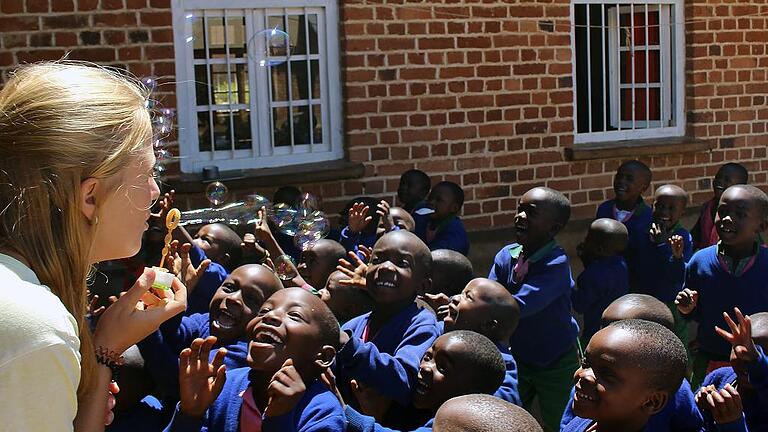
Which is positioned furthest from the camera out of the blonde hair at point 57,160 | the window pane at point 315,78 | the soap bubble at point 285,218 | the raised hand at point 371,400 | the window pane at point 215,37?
the window pane at point 315,78

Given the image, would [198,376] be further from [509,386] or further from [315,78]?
[315,78]

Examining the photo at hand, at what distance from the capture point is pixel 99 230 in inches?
65.3

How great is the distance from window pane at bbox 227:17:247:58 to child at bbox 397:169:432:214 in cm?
145

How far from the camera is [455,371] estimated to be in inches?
131

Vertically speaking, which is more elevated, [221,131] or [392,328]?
[221,131]

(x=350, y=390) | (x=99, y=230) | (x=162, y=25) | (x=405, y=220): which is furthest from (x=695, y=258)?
(x=99, y=230)

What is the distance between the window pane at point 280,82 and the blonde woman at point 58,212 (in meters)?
5.21

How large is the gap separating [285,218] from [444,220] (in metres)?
1.09

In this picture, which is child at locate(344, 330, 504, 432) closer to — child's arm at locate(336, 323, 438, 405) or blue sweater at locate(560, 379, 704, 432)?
child's arm at locate(336, 323, 438, 405)

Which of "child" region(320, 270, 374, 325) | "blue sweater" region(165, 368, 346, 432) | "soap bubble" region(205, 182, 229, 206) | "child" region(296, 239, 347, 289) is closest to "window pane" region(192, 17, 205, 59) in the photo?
"soap bubble" region(205, 182, 229, 206)

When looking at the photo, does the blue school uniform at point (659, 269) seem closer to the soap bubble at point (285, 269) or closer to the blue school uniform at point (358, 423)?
the soap bubble at point (285, 269)

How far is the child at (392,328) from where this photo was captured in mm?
3459

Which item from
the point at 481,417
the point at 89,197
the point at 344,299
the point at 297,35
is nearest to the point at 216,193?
the point at 297,35

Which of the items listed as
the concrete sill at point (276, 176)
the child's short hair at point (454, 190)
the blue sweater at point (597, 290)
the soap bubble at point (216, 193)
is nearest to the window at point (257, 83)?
the concrete sill at point (276, 176)
